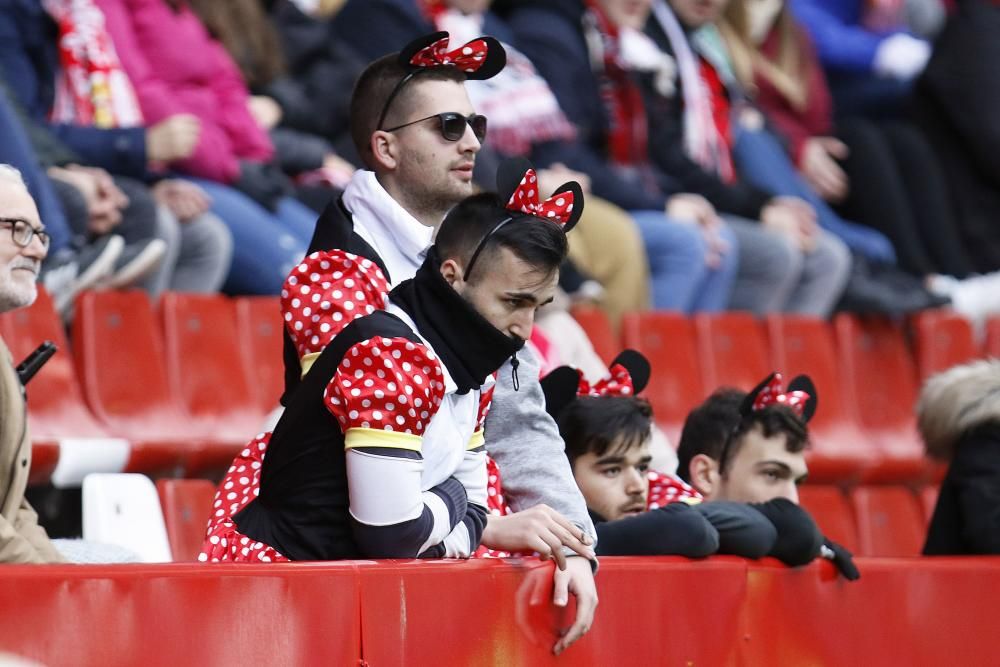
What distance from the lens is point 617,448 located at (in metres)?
4.18

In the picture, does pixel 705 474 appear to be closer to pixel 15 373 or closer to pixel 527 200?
pixel 527 200

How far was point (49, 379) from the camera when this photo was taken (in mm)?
5250

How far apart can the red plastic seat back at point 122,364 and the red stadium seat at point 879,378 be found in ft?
10.1

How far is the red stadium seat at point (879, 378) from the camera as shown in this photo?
7.44 m

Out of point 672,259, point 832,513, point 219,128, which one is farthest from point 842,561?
point 672,259

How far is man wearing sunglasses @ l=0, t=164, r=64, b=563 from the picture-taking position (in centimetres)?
362

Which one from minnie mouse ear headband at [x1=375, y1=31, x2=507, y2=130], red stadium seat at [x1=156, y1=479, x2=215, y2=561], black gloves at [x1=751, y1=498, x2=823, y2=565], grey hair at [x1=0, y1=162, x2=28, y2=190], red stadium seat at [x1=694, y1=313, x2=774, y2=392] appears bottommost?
red stadium seat at [x1=694, y1=313, x2=774, y2=392]

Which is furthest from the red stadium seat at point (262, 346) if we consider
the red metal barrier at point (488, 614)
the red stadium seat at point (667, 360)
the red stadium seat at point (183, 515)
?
the red metal barrier at point (488, 614)

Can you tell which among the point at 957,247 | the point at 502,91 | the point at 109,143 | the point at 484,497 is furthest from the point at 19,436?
the point at 957,247

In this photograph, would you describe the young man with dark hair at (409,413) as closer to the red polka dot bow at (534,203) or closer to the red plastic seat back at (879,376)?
the red polka dot bow at (534,203)

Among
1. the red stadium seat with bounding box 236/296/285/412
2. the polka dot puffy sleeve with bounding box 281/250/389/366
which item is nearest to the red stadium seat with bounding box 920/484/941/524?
the red stadium seat with bounding box 236/296/285/412

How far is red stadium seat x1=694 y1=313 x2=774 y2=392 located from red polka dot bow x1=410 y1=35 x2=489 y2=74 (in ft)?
10.1

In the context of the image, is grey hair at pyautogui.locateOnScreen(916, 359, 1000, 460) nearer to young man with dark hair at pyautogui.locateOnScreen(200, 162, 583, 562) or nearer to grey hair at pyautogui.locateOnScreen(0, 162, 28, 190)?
young man with dark hair at pyautogui.locateOnScreen(200, 162, 583, 562)

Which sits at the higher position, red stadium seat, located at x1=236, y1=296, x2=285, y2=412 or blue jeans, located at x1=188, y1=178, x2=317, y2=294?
blue jeans, located at x1=188, y1=178, x2=317, y2=294
